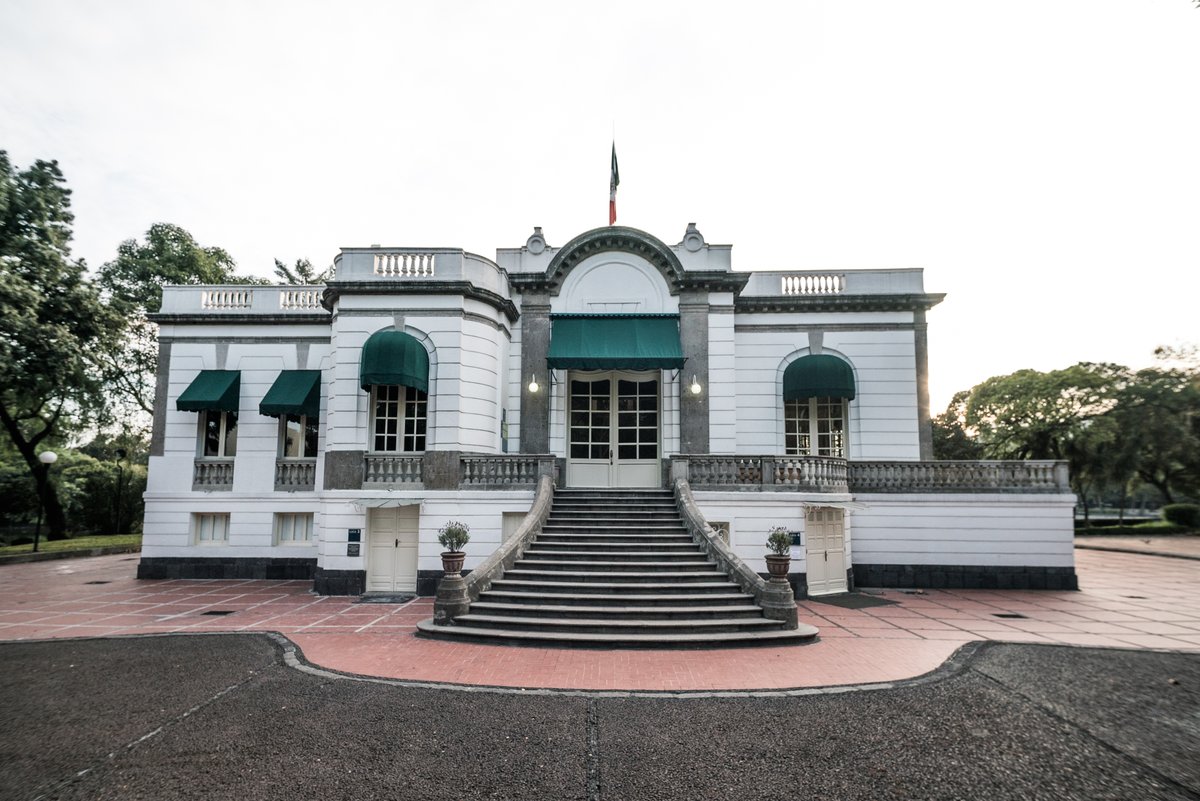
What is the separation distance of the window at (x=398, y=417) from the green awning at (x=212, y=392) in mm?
4896

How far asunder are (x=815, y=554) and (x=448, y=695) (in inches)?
385

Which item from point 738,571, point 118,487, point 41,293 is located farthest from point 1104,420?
point 118,487

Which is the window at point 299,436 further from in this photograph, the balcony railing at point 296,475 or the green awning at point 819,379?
the green awning at point 819,379

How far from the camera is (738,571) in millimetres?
10633

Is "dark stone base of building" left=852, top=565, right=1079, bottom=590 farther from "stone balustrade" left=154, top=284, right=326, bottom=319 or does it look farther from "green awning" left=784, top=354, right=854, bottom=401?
"stone balustrade" left=154, top=284, right=326, bottom=319

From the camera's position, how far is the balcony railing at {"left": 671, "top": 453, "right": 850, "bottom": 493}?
44.5ft

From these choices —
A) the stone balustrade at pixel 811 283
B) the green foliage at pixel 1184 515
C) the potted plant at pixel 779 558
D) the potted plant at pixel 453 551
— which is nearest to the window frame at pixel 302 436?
the potted plant at pixel 453 551

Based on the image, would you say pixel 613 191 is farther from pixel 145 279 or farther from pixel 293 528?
pixel 145 279

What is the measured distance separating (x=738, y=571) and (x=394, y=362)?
8701 millimetres

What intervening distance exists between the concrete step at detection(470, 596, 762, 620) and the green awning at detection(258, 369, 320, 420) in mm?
8379

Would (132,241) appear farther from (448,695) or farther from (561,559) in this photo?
(448,695)

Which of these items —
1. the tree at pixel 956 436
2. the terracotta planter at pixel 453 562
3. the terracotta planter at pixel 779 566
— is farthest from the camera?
the tree at pixel 956 436

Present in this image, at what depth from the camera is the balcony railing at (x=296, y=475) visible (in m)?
15.9

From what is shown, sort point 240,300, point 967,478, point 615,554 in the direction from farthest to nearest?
point 240,300 → point 967,478 → point 615,554
